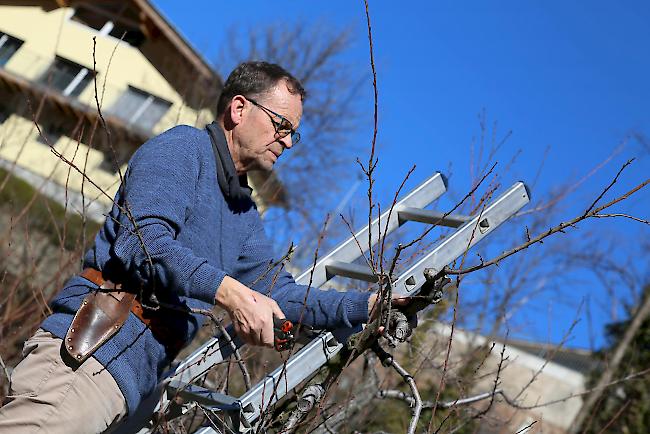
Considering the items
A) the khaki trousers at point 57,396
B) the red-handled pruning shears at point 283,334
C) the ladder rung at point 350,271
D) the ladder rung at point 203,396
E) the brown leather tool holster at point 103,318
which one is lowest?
the khaki trousers at point 57,396

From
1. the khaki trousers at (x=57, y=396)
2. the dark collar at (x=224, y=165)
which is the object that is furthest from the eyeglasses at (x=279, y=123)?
the khaki trousers at (x=57, y=396)

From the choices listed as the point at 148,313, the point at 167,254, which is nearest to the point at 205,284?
the point at 167,254

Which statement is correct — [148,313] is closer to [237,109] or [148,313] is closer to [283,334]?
[283,334]

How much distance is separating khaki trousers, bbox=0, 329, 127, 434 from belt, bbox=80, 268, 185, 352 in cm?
20

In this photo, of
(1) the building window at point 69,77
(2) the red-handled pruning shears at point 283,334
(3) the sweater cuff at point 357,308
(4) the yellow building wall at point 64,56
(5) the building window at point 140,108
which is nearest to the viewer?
(2) the red-handled pruning shears at point 283,334

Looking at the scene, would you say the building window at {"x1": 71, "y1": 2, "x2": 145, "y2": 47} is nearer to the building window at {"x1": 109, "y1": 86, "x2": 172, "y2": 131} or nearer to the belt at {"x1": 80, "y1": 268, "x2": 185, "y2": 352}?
the building window at {"x1": 109, "y1": 86, "x2": 172, "y2": 131}

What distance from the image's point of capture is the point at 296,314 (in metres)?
2.99

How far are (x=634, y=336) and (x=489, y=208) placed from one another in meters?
14.2

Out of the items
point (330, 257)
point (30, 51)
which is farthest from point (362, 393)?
point (30, 51)

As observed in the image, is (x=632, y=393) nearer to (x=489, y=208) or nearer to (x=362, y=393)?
(x=362, y=393)

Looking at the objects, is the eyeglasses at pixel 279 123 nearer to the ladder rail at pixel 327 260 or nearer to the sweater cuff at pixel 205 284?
the ladder rail at pixel 327 260

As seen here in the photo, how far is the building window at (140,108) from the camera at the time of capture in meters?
22.5

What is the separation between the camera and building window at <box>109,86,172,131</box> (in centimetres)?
2248

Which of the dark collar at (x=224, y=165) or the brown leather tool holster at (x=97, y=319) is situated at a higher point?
the dark collar at (x=224, y=165)
